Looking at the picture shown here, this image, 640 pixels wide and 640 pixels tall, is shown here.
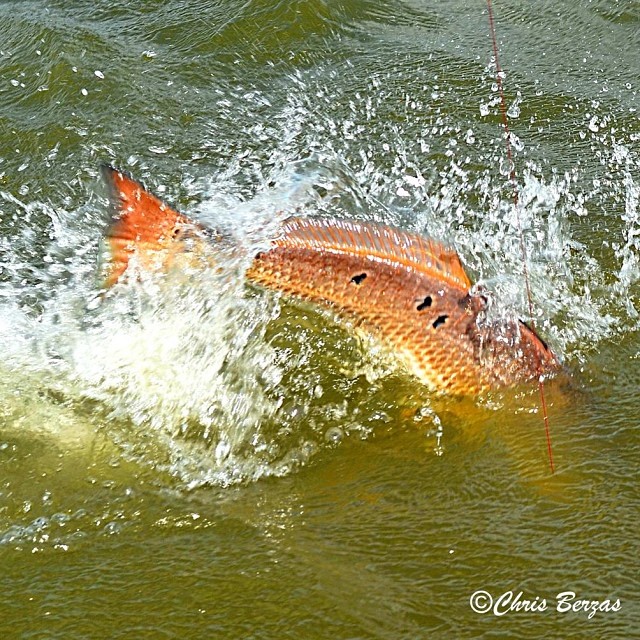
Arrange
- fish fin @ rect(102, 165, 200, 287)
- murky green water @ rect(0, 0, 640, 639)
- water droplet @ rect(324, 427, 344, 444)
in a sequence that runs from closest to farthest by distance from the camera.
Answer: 1. murky green water @ rect(0, 0, 640, 639)
2. water droplet @ rect(324, 427, 344, 444)
3. fish fin @ rect(102, 165, 200, 287)

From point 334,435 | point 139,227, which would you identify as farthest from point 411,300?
point 139,227

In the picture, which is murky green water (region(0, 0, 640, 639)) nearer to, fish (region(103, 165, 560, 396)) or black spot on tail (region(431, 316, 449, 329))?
fish (region(103, 165, 560, 396))

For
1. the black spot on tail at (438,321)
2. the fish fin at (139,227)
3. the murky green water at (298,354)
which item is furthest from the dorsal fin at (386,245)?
the fish fin at (139,227)

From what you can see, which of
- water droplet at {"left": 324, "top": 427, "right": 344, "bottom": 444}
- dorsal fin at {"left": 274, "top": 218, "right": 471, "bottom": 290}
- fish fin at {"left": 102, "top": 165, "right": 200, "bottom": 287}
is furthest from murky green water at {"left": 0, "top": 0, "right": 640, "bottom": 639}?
dorsal fin at {"left": 274, "top": 218, "right": 471, "bottom": 290}

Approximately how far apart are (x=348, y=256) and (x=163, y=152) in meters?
2.20

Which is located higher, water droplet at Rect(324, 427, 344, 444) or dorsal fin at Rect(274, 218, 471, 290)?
dorsal fin at Rect(274, 218, 471, 290)

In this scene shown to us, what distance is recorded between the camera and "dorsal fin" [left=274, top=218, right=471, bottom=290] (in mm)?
3402

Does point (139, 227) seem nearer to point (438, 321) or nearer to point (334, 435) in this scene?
point (334, 435)

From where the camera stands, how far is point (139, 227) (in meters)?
3.65

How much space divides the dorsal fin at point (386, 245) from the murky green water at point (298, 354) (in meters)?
0.27

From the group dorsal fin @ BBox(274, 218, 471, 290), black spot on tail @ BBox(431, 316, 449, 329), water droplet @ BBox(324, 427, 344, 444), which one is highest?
dorsal fin @ BBox(274, 218, 471, 290)

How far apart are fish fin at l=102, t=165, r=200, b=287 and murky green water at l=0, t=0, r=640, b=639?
169 millimetres

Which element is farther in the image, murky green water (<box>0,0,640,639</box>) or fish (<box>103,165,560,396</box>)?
fish (<box>103,165,560,396</box>)

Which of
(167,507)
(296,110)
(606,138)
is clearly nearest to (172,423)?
(167,507)
